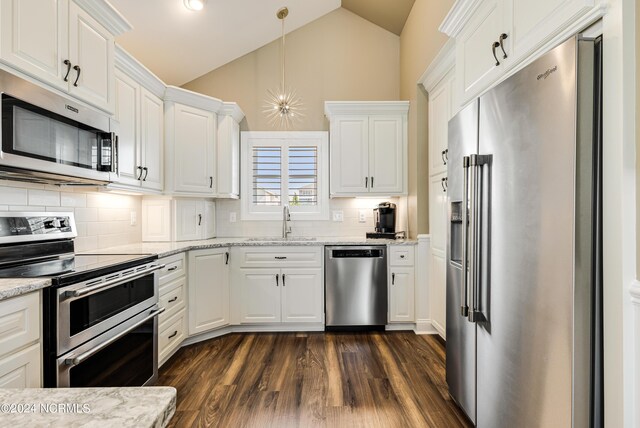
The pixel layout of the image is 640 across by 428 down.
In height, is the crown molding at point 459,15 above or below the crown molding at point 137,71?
above

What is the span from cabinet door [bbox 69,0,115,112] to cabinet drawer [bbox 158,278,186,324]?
52.0 inches

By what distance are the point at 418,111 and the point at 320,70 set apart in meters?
1.35

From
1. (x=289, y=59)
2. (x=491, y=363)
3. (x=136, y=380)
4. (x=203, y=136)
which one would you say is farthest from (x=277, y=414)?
(x=289, y=59)

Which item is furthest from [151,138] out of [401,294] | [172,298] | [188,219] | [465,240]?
[401,294]

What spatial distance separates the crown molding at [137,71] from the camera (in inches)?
93.6

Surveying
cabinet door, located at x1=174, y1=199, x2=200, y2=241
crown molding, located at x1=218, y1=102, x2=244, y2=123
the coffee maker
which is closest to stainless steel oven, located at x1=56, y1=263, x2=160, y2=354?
cabinet door, located at x1=174, y1=199, x2=200, y2=241

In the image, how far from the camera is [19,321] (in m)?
1.25

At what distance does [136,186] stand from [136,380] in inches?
55.6

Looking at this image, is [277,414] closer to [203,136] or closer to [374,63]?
[203,136]

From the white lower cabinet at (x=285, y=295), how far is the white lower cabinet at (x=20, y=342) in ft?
6.49

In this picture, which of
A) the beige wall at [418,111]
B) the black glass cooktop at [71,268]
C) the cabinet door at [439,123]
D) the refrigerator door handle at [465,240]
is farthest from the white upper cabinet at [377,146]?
the black glass cooktop at [71,268]

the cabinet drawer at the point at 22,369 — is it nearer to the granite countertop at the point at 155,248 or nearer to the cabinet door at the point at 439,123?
the granite countertop at the point at 155,248

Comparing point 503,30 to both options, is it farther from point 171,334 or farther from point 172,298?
point 171,334

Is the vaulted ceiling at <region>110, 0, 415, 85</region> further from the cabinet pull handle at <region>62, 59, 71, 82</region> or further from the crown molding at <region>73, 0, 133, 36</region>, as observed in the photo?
the cabinet pull handle at <region>62, 59, 71, 82</region>
